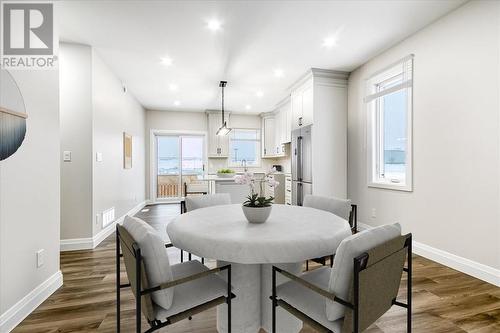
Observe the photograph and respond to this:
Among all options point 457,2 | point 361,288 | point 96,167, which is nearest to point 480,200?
point 457,2

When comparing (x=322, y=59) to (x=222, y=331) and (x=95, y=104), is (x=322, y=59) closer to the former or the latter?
(x=95, y=104)

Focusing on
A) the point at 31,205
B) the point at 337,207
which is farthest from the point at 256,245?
the point at 31,205

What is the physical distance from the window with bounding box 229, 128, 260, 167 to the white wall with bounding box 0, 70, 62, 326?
5.31m

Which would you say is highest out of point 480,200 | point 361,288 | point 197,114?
point 197,114

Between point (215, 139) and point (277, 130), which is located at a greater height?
point (277, 130)

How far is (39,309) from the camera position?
1.92 metres

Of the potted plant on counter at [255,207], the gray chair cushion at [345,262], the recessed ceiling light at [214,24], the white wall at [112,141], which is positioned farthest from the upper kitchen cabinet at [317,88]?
the gray chair cushion at [345,262]

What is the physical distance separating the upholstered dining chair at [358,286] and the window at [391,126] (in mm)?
2402

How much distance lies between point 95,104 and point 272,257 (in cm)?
332

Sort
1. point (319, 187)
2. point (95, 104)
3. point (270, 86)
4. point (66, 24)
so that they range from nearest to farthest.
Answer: point (66, 24) → point (95, 104) → point (319, 187) → point (270, 86)

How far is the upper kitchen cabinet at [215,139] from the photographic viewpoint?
23.1ft

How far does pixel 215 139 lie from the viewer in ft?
23.1

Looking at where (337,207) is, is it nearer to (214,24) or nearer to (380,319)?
(380,319)

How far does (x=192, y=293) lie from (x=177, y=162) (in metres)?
6.27
